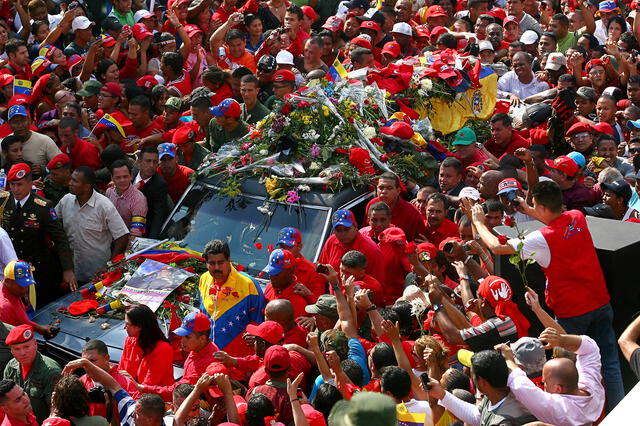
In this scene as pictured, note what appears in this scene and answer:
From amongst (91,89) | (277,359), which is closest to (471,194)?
(277,359)

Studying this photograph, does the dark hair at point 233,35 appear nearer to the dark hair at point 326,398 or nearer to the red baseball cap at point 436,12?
the red baseball cap at point 436,12

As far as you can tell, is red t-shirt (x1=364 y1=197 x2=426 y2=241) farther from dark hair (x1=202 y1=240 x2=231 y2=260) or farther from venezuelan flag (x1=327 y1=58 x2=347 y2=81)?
venezuelan flag (x1=327 y1=58 x2=347 y2=81)

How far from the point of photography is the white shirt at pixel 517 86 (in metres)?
14.0

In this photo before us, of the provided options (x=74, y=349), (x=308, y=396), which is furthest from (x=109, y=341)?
(x=308, y=396)

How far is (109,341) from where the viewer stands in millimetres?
8852

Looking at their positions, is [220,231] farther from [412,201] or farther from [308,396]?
[308,396]

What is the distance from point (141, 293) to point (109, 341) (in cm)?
62

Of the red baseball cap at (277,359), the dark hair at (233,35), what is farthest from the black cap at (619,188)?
the dark hair at (233,35)

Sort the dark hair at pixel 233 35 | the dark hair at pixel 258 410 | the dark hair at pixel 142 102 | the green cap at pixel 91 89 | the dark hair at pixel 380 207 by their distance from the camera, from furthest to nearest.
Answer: the dark hair at pixel 233 35 < the green cap at pixel 91 89 < the dark hair at pixel 142 102 < the dark hair at pixel 380 207 < the dark hair at pixel 258 410

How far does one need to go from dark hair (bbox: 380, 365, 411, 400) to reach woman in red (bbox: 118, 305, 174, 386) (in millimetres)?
2127

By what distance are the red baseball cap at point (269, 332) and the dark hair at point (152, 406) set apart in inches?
42.5

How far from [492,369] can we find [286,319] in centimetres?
222

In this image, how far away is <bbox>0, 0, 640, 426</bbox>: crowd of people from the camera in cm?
690

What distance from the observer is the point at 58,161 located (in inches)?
446
